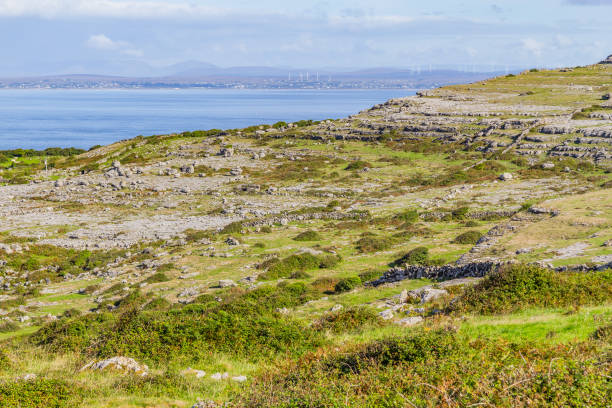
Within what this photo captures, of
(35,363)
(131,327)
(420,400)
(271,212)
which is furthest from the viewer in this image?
(271,212)

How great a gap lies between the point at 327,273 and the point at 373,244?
4994 millimetres

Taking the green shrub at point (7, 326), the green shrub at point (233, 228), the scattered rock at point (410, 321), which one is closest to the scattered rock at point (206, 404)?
the scattered rock at point (410, 321)

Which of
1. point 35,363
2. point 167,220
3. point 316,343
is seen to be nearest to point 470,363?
point 316,343

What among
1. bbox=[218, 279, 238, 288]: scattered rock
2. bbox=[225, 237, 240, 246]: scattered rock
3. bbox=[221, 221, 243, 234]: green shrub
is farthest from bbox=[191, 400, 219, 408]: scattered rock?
bbox=[221, 221, 243, 234]: green shrub

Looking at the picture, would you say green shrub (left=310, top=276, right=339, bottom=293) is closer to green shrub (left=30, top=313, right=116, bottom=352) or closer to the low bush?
green shrub (left=30, top=313, right=116, bottom=352)

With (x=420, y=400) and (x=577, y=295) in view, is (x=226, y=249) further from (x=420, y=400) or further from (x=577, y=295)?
(x=420, y=400)

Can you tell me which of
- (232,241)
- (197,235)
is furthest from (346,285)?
(197,235)

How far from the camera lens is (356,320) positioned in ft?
46.2

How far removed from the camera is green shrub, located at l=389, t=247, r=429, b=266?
72.5 feet

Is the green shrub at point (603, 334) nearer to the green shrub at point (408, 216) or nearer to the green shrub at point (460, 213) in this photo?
the green shrub at point (460, 213)

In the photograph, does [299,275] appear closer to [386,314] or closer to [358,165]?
[386,314]

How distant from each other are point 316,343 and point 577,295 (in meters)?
7.61

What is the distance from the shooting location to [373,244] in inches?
1088

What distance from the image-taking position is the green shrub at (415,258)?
22.1 metres
